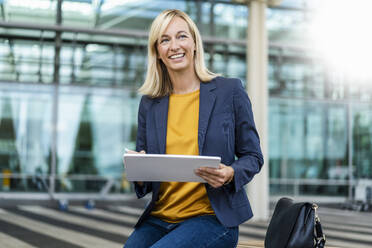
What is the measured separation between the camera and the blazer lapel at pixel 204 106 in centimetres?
254

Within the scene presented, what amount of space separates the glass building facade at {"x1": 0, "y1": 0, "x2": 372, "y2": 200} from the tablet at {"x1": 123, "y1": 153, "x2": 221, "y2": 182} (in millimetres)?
12895

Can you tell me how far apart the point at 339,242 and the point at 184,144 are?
6.25 m

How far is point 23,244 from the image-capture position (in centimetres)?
698

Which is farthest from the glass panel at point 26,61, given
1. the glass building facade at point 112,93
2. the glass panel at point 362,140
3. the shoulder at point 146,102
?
the shoulder at point 146,102

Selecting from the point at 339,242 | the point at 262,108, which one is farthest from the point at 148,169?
the point at 262,108

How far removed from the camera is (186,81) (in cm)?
275

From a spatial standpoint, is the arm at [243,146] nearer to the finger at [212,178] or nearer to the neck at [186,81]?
the finger at [212,178]

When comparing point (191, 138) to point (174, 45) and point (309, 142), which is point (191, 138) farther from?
point (309, 142)

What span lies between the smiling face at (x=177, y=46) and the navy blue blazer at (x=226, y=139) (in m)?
0.15

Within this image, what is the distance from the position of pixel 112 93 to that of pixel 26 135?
2.70 meters

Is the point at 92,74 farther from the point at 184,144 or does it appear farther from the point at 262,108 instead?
the point at 184,144

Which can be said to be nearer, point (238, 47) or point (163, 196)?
point (163, 196)

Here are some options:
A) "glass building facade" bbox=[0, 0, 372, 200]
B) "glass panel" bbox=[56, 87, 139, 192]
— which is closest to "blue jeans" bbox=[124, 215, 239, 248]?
"glass building facade" bbox=[0, 0, 372, 200]

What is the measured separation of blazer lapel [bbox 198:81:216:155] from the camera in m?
2.54
